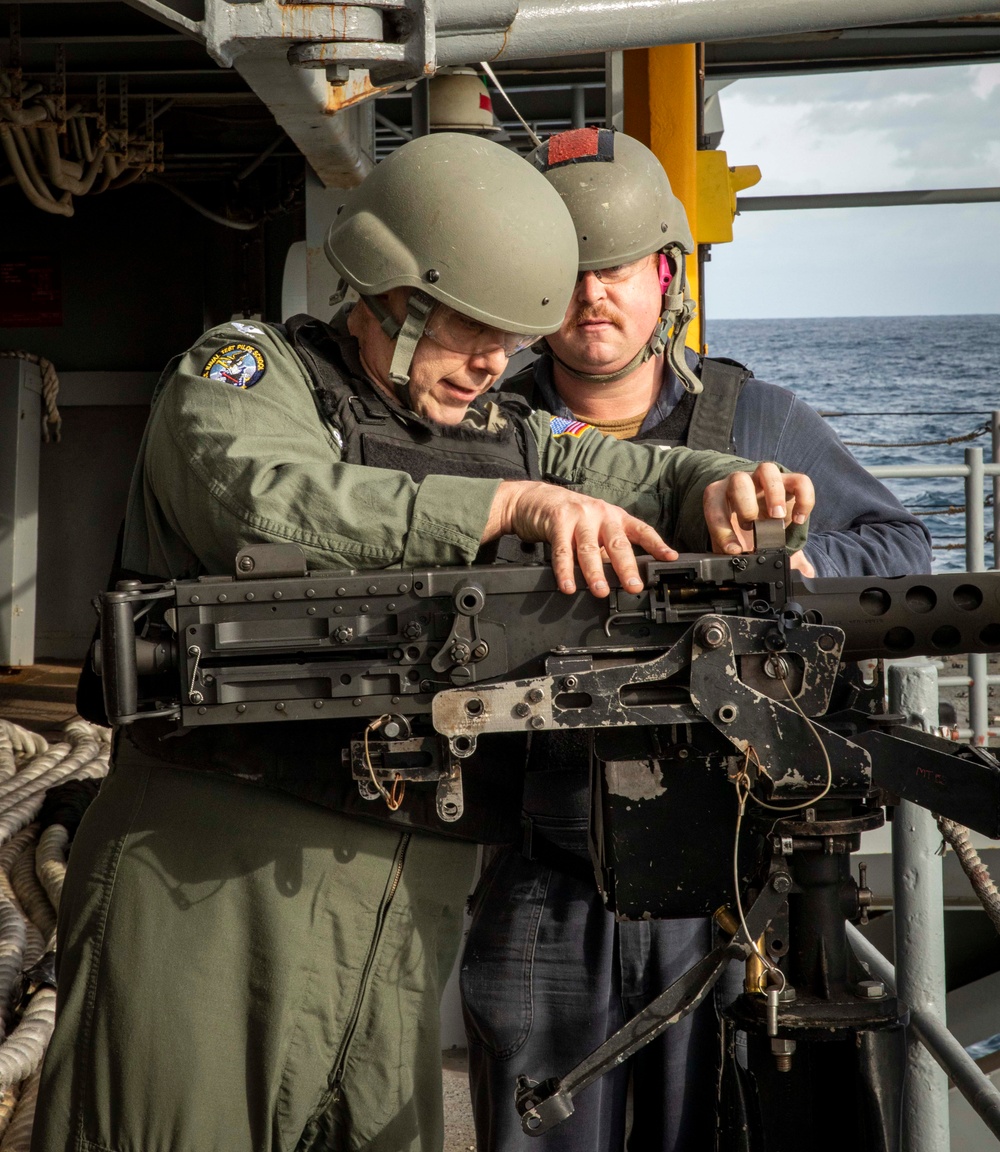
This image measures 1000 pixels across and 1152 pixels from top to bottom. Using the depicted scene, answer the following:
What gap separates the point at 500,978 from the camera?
81.4 inches

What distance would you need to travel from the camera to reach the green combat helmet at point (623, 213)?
227cm

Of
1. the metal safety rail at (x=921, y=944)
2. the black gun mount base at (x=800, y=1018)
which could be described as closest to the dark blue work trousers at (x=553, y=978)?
the metal safety rail at (x=921, y=944)

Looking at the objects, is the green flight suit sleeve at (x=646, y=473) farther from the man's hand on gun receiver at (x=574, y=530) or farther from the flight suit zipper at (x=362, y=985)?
the flight suit zipper at (x=362, y=985)

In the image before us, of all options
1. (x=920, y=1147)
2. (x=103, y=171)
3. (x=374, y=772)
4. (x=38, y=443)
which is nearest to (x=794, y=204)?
(x=103, y=171)

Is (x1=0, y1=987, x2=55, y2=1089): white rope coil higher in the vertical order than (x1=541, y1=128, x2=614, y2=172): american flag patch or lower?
lower

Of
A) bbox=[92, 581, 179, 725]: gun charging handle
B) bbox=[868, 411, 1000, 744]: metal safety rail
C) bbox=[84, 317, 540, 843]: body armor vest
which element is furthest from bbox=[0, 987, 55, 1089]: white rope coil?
bbox=[868, 411, 1000, 744]: metal safety rail

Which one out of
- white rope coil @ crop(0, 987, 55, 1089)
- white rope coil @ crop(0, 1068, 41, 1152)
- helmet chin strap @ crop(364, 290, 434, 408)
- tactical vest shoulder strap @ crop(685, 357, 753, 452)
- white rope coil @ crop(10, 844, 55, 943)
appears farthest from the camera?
white rope coil @ crop(10, 844, 55, 943)

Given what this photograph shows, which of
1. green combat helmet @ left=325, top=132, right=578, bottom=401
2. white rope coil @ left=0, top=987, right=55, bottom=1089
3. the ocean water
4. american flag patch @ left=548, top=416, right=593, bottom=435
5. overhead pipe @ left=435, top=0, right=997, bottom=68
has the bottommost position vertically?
white rope coil @ left=0, top=987, right=55, bottom=1089

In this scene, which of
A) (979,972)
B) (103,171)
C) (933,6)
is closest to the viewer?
(933,6)

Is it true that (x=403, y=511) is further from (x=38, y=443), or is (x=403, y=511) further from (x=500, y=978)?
(x=38, y=443)

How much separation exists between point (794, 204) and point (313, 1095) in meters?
7.05

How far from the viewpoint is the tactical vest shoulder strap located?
2.22m

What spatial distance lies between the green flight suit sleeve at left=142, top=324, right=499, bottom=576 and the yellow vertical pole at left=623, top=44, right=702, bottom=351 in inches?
93.3

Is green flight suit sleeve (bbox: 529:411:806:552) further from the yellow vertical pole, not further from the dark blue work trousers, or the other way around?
the yellow vertical pole
